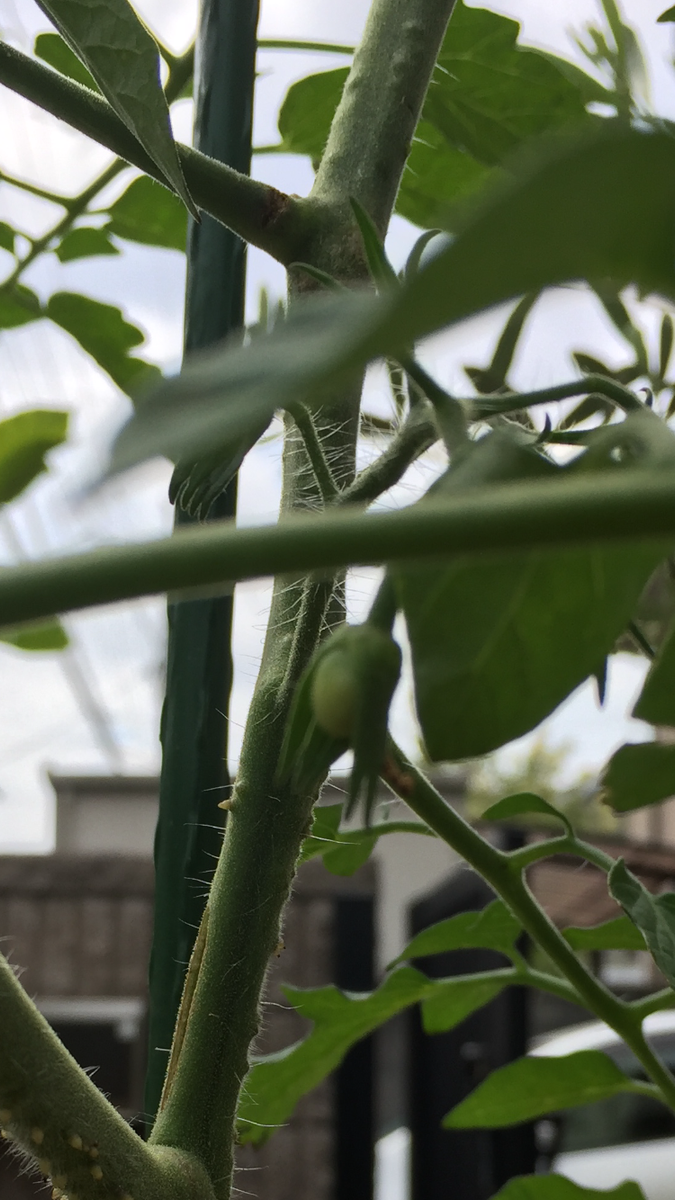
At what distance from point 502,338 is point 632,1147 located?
1.37 m

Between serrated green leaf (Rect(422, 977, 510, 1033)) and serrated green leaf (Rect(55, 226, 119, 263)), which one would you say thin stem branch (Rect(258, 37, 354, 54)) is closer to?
serrated green leaf (Rect(55, 226, 119, 263))

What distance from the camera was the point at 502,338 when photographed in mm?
299

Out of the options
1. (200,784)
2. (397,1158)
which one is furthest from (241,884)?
(397,1158)

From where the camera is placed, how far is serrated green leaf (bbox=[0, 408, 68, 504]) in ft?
0.79

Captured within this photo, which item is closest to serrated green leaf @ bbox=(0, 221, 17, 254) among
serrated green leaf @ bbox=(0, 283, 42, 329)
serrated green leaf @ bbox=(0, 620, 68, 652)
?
serrated green leaf @ bbox=(0, 283, 42, 329)

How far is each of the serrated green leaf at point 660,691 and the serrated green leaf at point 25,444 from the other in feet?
0.44

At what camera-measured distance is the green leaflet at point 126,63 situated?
0.15 meters

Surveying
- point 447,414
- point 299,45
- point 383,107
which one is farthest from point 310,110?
point 447,414

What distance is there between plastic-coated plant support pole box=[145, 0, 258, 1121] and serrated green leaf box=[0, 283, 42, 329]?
0.37ft

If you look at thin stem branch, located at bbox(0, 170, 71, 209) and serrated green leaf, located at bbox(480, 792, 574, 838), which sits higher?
thin stem branch, located at bbox(0, 170, 71, 209)

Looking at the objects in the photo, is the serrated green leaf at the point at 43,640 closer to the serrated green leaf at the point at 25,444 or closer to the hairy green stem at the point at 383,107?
the serrated green leaf at the point at 25,444

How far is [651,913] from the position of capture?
199 millimetres

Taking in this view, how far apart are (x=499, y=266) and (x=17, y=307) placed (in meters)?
0.33

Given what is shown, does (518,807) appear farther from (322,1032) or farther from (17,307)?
(17,307)
